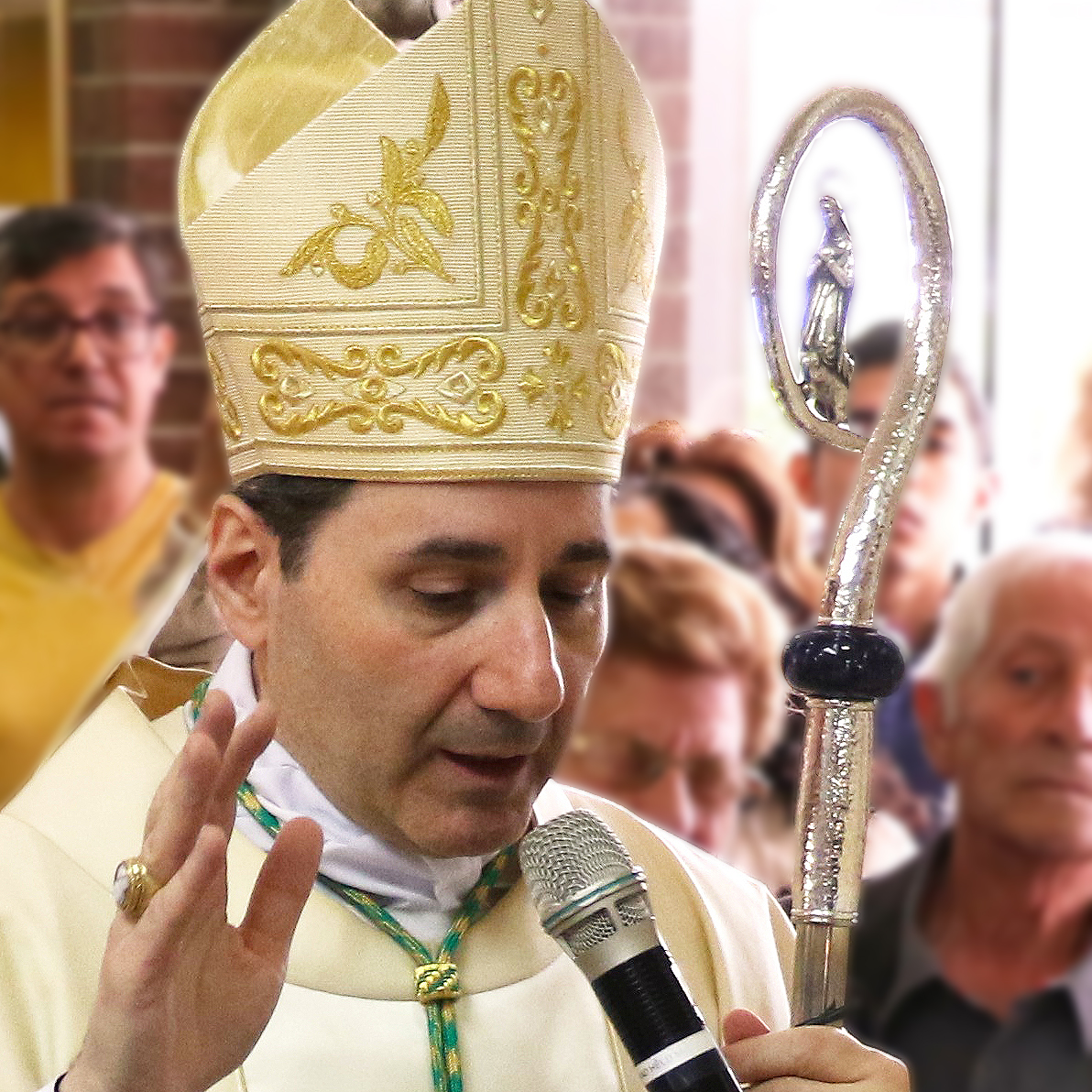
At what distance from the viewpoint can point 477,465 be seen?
1836 millimetres

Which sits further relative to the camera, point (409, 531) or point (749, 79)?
point (749, 79)

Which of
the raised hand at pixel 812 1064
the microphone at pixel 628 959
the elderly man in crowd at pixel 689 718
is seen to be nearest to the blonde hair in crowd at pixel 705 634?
the elderly man in crowd at pixel 689 718

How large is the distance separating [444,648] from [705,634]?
239 centimetres

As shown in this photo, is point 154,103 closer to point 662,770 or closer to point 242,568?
point 662,770

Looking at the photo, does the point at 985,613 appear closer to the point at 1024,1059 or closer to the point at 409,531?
the point at 1024,1059

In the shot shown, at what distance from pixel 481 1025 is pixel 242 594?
0.41m

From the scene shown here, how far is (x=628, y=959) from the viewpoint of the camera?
1533 millimetres

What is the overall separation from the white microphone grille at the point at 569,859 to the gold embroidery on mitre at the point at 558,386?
381 mm

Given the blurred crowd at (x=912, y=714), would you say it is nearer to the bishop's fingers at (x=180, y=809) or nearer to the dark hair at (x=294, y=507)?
the dark hair at (x=294, y=507)

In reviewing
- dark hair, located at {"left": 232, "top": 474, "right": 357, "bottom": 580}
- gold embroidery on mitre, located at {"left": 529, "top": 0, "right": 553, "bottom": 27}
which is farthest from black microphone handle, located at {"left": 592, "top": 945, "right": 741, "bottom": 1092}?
gold embroidery on mitre, located at {"left": 529, "top": 0, "right": 553, "bottom": 27}

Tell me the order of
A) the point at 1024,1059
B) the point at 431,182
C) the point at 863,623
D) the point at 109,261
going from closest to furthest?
the point at 863,623 < the point at 431,182 < the point at 1024,1059 < the point at 109,261

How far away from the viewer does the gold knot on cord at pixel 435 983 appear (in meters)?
1.92

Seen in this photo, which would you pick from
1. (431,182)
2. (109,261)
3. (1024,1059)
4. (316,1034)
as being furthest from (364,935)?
(109,261)

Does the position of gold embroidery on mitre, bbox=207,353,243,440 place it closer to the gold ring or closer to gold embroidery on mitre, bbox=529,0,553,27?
gold embroidery on mitre, bbox=529,0,553,27
